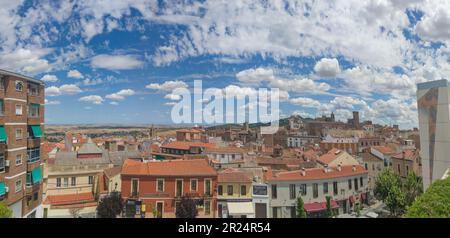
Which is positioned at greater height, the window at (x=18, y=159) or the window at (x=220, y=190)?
the window at (x=18, y=159)

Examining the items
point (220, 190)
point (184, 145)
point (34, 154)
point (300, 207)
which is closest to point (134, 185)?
point (220, 190)

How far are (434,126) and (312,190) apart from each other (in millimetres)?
4182

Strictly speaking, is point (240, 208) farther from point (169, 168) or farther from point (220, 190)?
point (169, 168)

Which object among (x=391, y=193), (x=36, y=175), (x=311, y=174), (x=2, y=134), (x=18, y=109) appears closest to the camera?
(x=2, y=134)

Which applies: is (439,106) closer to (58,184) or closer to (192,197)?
(192,197)

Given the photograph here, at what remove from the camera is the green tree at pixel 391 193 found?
30.0 feet

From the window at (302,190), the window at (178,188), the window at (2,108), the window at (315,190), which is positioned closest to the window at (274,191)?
the window at (302,190)

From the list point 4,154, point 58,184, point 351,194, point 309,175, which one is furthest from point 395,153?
point 4,154

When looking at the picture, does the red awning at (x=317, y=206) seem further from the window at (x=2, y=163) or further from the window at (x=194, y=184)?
the window at (x=2, y=163)

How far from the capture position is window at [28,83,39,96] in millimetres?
7441

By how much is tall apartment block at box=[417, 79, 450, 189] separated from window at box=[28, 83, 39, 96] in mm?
9023

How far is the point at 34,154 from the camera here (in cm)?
784

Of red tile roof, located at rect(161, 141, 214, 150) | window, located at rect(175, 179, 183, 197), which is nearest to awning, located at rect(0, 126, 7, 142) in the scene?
window, located at rect(175, 179, 183, 197)

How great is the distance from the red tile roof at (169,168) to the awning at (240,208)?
1.11 m
